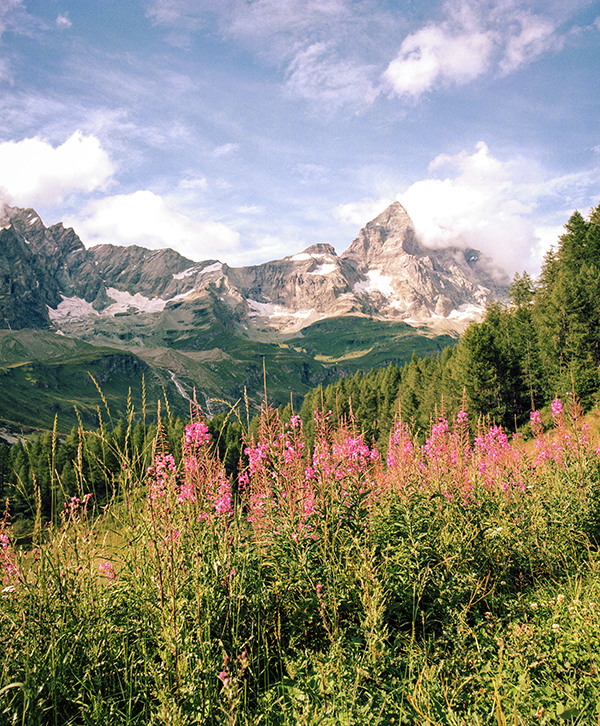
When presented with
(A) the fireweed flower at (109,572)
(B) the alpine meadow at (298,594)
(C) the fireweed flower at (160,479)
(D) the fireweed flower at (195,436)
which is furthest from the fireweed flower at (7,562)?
(D) the fireweed flower at (195,436)

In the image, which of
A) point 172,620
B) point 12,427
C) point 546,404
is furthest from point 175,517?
point 12,427

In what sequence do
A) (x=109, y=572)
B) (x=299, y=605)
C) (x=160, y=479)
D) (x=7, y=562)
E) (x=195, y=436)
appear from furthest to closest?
(x=195, y=436) < (x=160, y=479) < (x=109, y=572) < (x=7, y=562) < (x=299, y=605)

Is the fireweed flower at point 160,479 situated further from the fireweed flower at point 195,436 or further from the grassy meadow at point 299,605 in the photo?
the fireweed flower at point 195,436

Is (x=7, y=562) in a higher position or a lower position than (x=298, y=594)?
higher

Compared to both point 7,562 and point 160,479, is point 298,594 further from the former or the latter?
point 7,562

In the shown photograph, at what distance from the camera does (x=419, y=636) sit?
3859mm

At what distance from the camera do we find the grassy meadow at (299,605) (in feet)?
8.98

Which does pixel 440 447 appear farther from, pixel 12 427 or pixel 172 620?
pixel 12 427

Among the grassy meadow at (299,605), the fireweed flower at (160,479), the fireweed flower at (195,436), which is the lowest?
A: the grassy meadow at (299,605)

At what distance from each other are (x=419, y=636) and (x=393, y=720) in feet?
4.20

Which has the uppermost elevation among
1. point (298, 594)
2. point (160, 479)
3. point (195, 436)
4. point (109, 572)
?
point (195, 436)

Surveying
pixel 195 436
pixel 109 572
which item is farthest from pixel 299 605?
pixel 195 436

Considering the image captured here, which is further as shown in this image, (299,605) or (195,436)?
(195,436)

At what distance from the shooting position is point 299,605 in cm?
369
